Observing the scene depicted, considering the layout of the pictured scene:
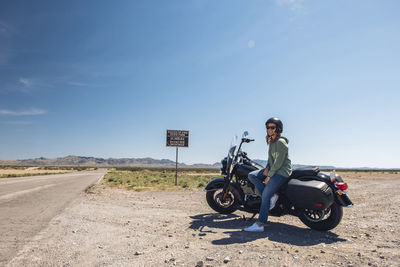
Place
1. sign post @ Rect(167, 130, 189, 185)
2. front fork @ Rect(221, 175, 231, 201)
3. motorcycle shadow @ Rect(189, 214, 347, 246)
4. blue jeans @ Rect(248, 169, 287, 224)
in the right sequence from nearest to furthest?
motorcycle shadow @ Rect(189, 214, 347, 246)
blue jeans @ Rect(248, 169, 287, 224)
front fork @ Rect(221, 175, 231, 201)
sign post @ Rect(167, 130, 189, 185)

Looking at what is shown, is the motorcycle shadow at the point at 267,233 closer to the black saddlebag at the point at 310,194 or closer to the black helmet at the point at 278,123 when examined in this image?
the black saddlebag at the point at 310,194

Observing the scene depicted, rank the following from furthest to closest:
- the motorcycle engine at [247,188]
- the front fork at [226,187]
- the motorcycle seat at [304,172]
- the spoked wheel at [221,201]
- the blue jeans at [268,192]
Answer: the spoked wheel at [221,201] < the front fork at [226,187] < the motorcycle engine at [247,188] < the motorcycle seat at [304,172] < the blue jeans at [268,192]

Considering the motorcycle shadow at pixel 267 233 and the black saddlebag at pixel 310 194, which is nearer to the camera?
the motorcycle shadow at pixel 267 233

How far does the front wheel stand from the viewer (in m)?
4.96

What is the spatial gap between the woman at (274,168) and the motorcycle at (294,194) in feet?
1.23

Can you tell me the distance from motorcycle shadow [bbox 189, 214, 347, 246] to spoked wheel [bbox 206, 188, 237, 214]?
33 centimetres

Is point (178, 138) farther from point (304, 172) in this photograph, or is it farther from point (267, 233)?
point (267, 233)

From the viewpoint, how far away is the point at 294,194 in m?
5.12

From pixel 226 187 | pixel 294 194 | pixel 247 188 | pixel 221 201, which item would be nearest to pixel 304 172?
pixel 294 194

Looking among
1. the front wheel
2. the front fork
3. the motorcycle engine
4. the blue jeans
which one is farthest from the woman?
the front fork

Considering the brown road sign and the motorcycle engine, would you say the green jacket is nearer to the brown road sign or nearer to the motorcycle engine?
the motorcycle engine

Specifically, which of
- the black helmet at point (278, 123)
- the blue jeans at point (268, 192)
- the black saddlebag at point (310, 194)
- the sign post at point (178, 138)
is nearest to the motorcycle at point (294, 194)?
the black saddlebag at point (310, 194)

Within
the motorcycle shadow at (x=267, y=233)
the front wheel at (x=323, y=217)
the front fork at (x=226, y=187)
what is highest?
the front fork at (x=226, y=187)

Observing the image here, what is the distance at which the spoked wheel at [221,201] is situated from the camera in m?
6.57
